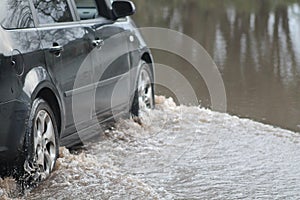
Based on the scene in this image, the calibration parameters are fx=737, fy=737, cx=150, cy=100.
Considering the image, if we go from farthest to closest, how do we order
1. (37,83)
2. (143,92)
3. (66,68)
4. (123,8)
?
(143,92) < (123,8) < (66,68) < (37,83)

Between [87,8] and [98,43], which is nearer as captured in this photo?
[98,43]

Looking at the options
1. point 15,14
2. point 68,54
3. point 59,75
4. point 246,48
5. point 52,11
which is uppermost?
point 15,14

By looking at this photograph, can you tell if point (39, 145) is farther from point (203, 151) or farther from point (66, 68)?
point (203, 151)

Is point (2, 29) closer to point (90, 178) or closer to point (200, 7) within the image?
point (90, 178)

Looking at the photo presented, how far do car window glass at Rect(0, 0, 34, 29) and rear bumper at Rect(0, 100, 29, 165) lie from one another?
582 mm

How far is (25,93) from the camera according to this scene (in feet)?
16.5

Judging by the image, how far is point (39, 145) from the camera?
530 cm

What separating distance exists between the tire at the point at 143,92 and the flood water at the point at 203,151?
0.45 ft

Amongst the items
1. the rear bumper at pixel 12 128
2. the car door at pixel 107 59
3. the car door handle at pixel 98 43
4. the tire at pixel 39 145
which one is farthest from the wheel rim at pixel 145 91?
the rear bumper at pixel 12 128

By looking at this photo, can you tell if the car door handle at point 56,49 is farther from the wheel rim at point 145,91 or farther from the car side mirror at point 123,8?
the wheel rim at point 145,91

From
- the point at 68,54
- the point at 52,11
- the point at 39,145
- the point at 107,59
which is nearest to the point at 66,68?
→ the point at 68,54

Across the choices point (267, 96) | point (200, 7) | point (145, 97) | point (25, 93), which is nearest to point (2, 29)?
point (25, 93)

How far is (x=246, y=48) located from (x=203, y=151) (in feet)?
26.6

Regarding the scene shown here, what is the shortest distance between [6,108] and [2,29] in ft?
1.81
